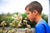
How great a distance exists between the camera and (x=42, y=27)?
6.64 feet

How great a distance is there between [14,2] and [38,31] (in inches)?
32.9

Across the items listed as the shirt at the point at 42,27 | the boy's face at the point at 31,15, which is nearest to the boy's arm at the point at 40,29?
the shirt at the point at 42,27

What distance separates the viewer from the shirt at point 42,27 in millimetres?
2009

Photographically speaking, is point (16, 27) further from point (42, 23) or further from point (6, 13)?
point (42, 23)

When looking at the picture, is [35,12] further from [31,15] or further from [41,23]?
[41,23]

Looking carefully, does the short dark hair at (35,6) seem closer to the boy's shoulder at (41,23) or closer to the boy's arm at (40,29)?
the boy's shoulder at (41,23)

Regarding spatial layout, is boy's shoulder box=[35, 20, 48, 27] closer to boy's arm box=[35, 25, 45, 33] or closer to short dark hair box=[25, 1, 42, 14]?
boy's arm box=[35, 25, 45, 33]

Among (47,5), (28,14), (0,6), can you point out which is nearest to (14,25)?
(28,14)

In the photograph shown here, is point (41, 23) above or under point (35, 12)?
under

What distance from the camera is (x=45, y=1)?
217 cm

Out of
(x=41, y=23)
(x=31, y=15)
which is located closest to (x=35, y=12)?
(x=31, y=15)

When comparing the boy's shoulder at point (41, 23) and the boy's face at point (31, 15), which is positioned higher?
the boy's face at point (31, 15)

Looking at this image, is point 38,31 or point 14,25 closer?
point 38,31

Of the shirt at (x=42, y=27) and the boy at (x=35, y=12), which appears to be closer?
the shirt at (x=42, y=27)
